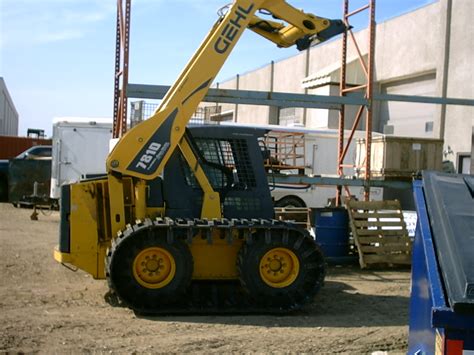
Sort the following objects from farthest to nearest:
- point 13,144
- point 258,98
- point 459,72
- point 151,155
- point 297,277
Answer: point 13,144, point 459,72, point 258,98, point 151,155, point 297,277

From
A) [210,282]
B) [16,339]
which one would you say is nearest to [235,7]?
[210,282]

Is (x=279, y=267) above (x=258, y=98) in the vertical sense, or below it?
below

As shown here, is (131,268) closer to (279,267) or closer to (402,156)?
(279,267)

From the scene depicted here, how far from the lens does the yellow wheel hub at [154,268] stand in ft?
24.6

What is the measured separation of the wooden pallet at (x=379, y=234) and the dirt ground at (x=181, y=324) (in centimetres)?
108

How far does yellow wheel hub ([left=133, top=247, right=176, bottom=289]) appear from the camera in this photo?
7.49 meters

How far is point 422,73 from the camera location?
22844mm

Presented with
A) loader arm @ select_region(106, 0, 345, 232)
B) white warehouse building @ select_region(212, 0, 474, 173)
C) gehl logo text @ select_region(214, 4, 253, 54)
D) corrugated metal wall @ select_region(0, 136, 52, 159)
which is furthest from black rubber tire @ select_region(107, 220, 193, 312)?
corrugated metal wall @ select_region(0, 136, 52, 159)

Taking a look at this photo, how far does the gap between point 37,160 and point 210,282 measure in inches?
566

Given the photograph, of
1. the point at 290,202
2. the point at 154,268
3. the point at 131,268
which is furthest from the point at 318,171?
the point at 131,268

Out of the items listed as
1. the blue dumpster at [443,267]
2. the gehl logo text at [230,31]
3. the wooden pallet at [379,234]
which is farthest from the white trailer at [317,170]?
the blue dumpster at [443,267]

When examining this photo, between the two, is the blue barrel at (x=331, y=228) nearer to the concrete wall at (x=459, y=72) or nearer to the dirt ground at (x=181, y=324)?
the dirt ground at (x=181, y=324)

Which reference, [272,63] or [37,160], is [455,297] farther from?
[272,63]

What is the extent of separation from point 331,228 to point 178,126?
4.55 meters
